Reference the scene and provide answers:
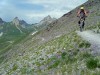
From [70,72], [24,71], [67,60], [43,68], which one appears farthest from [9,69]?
[70,72]

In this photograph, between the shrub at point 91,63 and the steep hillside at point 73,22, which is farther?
the steep hillside at point 73,22

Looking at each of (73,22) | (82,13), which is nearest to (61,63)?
(82,13)

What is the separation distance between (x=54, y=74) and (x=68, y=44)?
6.60 m

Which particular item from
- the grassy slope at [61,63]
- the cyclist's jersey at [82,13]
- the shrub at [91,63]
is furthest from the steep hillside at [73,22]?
the shrub at [91,63]

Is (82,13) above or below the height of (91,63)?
above

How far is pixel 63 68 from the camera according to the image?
2208cm

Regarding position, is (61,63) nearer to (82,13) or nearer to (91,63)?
(91,63)

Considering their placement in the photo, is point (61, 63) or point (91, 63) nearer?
point (91, 63)

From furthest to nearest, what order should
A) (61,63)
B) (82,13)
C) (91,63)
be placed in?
(82,13) → (61,63) → (91,63)

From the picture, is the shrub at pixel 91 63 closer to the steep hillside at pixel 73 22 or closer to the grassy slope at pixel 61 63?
the grassy slope at pixel 61 63

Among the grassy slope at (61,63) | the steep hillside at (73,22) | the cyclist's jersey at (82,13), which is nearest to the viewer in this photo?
the grassy slope at (61,63)

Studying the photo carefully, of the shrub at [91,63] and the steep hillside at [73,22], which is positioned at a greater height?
the steep hillside at [73,22]

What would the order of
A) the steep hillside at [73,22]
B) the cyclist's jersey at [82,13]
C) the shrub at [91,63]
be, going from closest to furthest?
1. the shrub at [91,63]
2. the cyclist's jersey at [82,13]
3. the steep hillside at [73,22]

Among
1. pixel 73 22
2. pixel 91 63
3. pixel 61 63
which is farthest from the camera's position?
pixel 73 22
